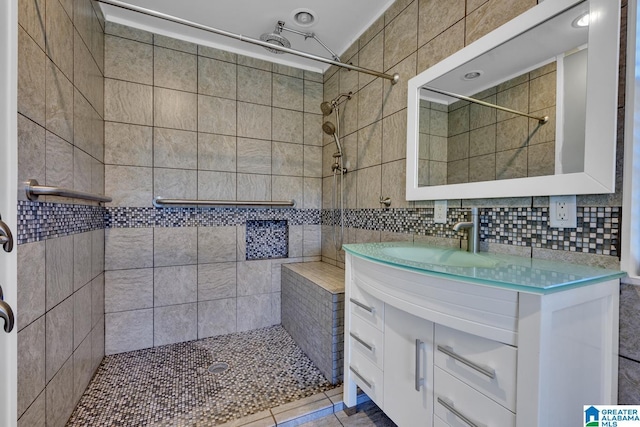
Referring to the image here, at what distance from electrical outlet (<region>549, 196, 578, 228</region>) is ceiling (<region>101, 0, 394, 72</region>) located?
5.29ft

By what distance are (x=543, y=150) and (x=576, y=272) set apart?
49cm

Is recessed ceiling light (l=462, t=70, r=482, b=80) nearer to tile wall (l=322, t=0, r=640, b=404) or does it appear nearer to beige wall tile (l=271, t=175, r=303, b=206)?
tile wall (l=322, t=0, r=640, b=404)

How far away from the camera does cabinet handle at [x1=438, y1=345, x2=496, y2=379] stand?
77cm

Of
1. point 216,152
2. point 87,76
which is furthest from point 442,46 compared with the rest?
point 87,76

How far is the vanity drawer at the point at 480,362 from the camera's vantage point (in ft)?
2.40

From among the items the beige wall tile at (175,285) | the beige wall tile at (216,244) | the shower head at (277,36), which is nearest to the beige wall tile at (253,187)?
the beige wall tile at (216,244)

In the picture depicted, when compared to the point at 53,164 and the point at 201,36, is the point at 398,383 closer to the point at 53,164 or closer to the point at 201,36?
the point at 53,164

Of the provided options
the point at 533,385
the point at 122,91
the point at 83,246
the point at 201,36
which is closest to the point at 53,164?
the point at 83,246

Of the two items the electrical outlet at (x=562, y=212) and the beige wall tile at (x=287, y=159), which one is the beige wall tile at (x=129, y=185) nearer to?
the beige wall tile at (x=287, y=159)

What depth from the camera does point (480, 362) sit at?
0.80 m

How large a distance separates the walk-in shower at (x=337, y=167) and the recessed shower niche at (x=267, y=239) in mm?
490

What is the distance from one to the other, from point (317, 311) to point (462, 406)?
1.08 meters

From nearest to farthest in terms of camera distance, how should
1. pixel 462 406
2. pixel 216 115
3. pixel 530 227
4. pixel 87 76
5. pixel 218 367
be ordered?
pixel 462 406
pixel 530 227
pixel 87 76
pixel 218 367
pixel 216 115

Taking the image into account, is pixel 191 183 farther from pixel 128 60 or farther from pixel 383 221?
pixel 383 221
